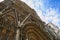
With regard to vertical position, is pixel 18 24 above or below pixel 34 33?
below

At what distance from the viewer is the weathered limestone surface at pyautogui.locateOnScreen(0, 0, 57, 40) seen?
500 inches

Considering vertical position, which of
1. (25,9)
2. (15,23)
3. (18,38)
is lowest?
(18,38)

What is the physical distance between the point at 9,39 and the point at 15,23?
1.41m

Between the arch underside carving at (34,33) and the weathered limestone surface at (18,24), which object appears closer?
the weathered limestone surface at (18,24)

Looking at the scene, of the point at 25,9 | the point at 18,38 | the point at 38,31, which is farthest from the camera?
the point at 25,9

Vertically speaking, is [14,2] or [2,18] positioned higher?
[14,2]

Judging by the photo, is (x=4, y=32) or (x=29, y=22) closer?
(x=4, y=32)

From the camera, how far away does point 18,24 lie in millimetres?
13086

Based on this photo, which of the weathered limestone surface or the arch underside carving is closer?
the weathered limestone surface

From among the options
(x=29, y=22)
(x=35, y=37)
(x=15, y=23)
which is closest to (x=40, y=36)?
(x=35, y=37)

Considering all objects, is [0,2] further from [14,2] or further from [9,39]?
[9,39]

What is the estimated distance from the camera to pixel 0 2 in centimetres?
1503

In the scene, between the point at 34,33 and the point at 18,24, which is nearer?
the point at 18,24

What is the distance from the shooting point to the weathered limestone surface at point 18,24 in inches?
500
